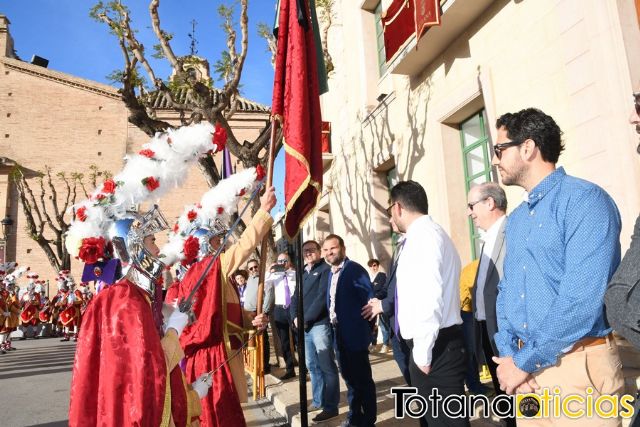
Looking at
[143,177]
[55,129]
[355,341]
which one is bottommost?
[355,341]

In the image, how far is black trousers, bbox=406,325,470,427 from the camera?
8.90 feet

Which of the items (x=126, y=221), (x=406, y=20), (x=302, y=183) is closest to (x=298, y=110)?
(x=302, y=183)

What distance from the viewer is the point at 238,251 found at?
389 cm

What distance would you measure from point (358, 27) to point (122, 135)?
26915mm

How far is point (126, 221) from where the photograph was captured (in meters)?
2.80

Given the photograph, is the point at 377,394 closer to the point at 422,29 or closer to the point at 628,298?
the point at 628,298

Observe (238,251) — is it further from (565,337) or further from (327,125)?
(327,125)

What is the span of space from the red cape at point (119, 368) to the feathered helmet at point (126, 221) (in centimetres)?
26

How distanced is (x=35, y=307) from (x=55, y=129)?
731 inches

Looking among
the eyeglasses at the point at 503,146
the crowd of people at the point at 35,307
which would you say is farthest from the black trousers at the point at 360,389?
the crowd of people at the point at 35,307

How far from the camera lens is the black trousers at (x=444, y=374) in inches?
Result: 107

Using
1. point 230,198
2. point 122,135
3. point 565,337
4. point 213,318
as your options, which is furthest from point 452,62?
point 122,135

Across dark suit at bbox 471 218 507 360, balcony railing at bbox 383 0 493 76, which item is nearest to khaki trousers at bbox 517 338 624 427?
dark suit at bbox 471 218 507 360

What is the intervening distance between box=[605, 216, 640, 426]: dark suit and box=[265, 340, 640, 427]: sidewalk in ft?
8.34
